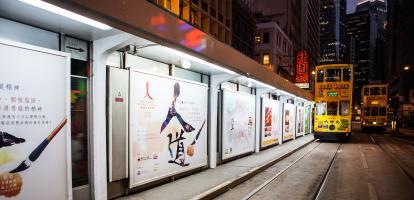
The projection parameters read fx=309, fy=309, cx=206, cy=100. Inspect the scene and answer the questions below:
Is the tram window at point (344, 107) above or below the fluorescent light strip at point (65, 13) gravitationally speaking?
below

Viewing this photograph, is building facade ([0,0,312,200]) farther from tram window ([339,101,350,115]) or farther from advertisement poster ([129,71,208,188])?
tram window ([339,101,350,115])

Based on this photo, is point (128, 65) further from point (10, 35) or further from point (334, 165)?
point (334, 165)

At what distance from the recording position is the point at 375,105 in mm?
34250

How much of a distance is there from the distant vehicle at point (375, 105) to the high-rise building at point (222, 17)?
17.0 meters

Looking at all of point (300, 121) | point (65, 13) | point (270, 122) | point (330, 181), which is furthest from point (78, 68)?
point (300, 121)

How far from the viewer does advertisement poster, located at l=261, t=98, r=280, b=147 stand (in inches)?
630

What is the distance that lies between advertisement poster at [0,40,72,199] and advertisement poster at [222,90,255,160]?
6.85 m

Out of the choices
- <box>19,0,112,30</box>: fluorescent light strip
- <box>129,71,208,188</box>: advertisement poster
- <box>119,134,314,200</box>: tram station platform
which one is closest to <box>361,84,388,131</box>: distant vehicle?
<box>119,134,314,200</box>: tram station platform

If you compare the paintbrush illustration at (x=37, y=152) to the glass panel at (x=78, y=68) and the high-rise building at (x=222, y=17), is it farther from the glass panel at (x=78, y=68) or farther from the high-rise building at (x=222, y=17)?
the high-rise building at (x=222, y=17)

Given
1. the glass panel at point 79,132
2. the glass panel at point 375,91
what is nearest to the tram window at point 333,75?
the glass panel at point 375,91

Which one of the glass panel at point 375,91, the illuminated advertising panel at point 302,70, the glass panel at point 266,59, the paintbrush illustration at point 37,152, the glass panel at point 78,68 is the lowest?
the paintbrush illustration at point 37,152

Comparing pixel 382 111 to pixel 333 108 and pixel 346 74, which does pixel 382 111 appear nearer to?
pixel 346 74

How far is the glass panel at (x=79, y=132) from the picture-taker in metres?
5.62

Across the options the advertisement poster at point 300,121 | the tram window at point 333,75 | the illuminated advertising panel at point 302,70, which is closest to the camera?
the tram window at point 333,75
